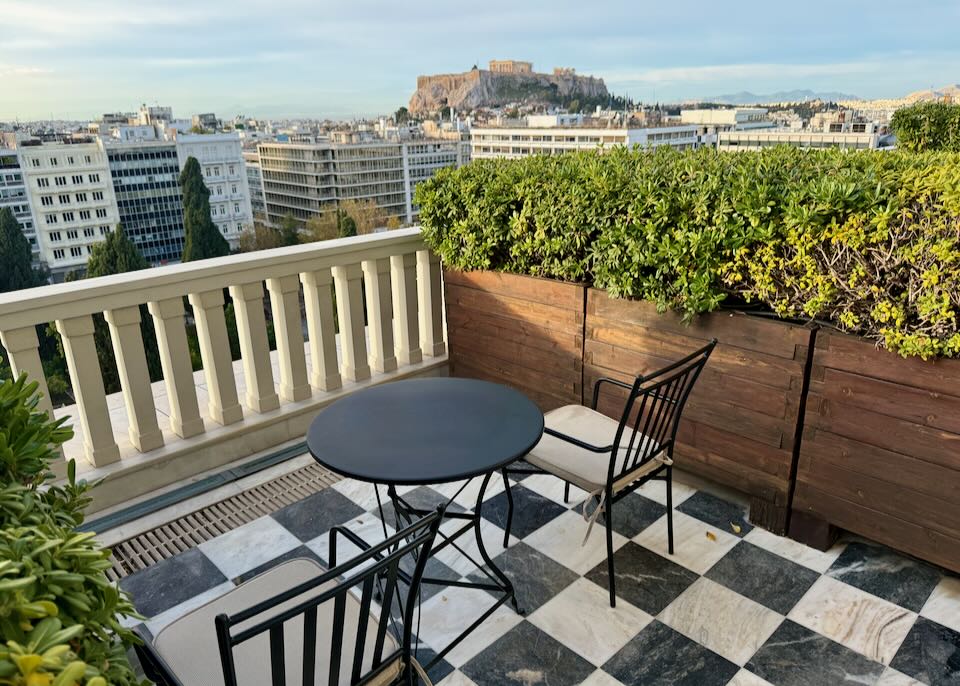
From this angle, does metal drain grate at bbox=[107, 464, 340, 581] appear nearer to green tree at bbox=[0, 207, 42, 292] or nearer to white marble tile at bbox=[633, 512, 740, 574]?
white marble tile at bbox=[633, 512, 740, 574]

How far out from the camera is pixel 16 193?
65.1 ft

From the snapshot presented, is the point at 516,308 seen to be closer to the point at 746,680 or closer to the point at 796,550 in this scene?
the point at 796,550

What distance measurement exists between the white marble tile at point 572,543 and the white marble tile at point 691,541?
0.13 m

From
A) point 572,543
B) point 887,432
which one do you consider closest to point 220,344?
point 572,543

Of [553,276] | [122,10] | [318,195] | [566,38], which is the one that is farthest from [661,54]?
[553,276]

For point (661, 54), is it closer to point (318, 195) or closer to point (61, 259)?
point (318, 195)

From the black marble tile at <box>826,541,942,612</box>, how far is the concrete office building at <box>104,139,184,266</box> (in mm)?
21757

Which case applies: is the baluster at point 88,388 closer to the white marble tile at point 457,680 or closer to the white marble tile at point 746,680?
the white marble tile at point 457,680

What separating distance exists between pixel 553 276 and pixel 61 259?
1660cm

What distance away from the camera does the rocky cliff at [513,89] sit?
56.2ft

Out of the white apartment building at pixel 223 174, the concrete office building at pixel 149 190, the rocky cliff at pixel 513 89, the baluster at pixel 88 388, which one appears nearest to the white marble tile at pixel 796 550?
the baluster at pixel 88 388

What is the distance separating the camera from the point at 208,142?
27.8 m

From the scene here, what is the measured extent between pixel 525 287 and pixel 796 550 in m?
1.70

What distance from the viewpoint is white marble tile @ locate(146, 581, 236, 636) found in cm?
214
